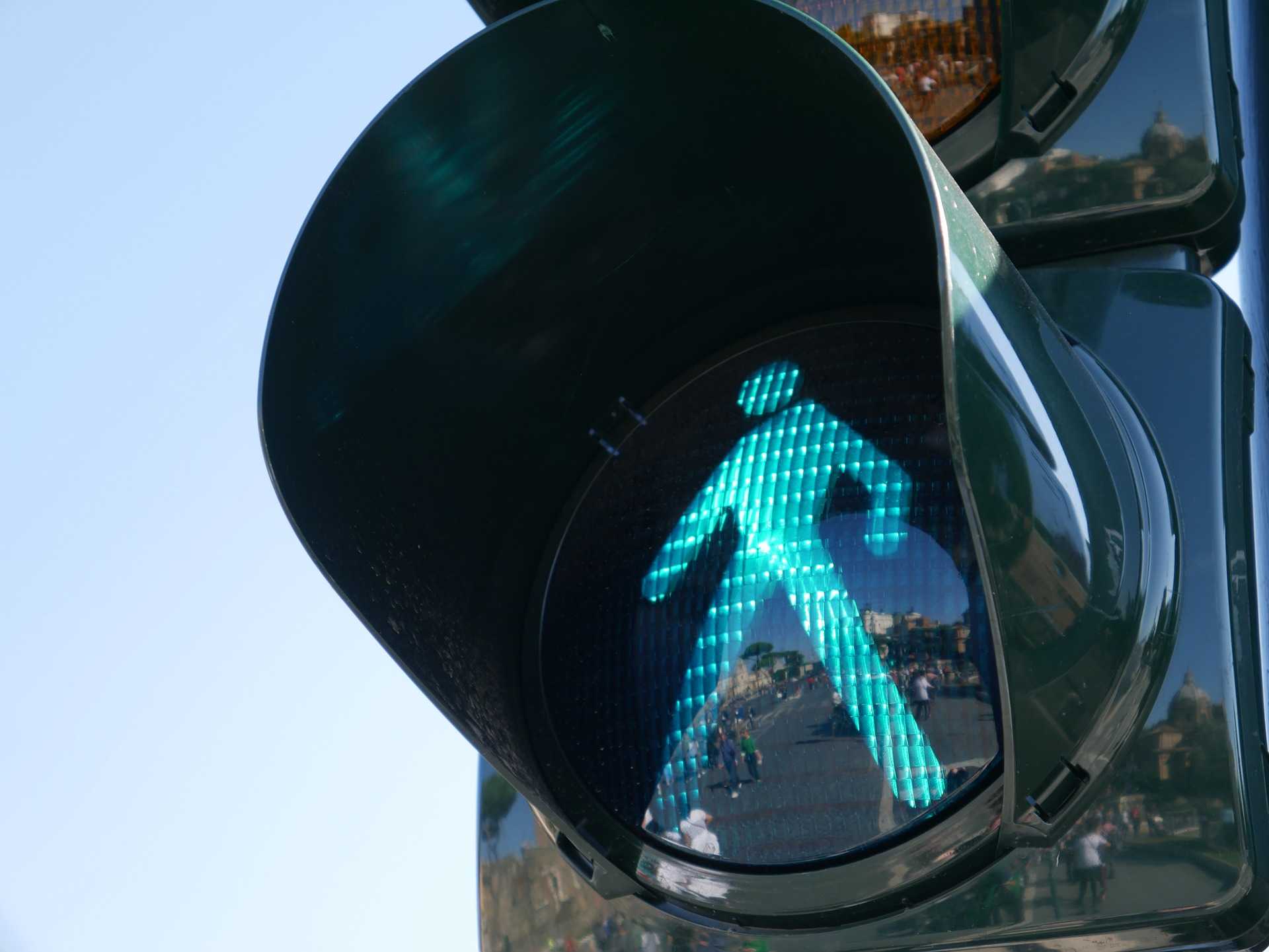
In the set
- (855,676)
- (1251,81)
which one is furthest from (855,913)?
(1251,81)

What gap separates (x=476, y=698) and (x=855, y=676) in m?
0.36

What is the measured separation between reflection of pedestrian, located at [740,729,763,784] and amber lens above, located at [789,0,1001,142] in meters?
0.65

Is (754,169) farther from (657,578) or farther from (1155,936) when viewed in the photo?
(1155,936)

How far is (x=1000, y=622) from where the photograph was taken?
1.14m

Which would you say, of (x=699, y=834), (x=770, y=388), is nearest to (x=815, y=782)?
(x=699, y=834)

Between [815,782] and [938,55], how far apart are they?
2.43 feet

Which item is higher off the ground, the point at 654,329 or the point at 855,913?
the point at 654,329

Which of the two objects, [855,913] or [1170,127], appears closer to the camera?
[855,913]

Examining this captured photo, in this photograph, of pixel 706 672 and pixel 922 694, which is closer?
pixel 922 694

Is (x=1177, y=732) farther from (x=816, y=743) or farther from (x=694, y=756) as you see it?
(x=694, y=756)

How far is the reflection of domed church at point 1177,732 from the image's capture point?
1288 millimetres

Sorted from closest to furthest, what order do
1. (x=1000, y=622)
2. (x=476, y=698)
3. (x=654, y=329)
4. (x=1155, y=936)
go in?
(x=1000, y=622) < (x=1155, y=936) < (x=476, y=698) < (x=654, y=329)

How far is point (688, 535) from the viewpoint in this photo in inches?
56.9

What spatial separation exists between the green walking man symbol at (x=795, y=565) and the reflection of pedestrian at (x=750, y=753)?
4 centimetres
